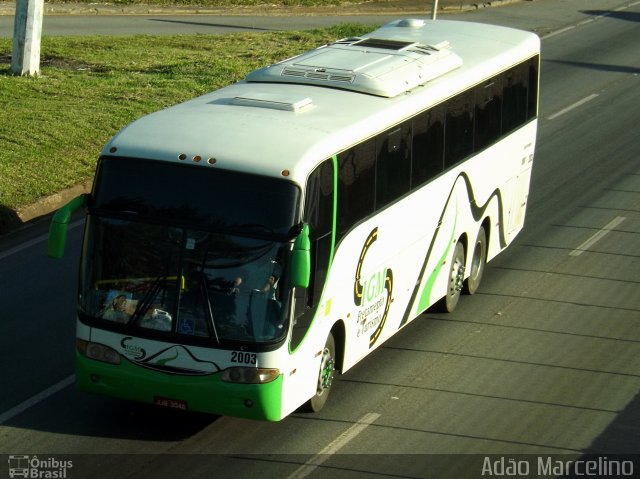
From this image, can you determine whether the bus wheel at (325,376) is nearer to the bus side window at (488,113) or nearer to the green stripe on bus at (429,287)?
the green stripe on bus at (429,287)

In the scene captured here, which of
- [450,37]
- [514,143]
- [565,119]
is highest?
[450,37]

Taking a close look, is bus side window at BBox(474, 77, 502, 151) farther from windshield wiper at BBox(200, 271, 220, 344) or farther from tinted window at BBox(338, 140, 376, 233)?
windshield wiper at BBox(200, 271, 220, 344)

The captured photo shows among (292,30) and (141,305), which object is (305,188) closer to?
(141,305)

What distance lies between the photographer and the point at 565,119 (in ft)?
85.0

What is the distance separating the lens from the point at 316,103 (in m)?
12.5

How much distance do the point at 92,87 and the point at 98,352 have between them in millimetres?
13993

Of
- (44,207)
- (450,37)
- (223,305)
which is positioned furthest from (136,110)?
(223,305)

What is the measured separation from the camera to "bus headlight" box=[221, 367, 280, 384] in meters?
10.8

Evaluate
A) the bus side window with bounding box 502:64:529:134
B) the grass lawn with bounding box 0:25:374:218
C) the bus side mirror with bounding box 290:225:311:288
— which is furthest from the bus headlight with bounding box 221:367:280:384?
the grass lawn with bounding box 0:25:374:218

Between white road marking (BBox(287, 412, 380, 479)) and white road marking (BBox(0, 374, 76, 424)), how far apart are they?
282cm

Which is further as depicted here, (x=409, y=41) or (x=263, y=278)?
(x=409, y=41)

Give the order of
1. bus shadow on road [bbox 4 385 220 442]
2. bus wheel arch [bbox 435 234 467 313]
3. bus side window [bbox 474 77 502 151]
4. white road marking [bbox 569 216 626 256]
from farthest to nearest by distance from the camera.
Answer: white road marking [bbox 569 216 626 256], bus side window [bbox 474 77 502 151], bus wheel arch [bbox 435 234 467 313], bus shadow on road [bbox 4 385 220 442]

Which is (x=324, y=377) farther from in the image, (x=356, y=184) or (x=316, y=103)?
(x=316, y=103)

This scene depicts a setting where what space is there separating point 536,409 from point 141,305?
4.15m
